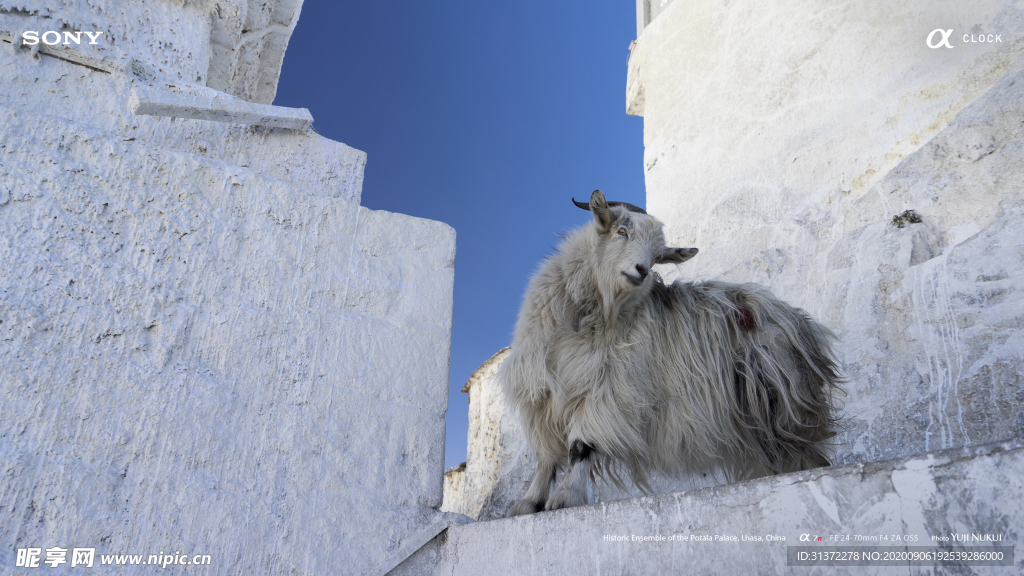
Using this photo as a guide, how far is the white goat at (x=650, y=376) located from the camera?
2754 millimetres

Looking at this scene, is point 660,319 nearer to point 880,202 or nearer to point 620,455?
point 620,455

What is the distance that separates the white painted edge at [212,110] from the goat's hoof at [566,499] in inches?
94.8

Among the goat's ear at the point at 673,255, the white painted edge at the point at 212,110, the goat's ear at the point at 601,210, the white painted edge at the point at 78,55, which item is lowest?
the goat's ear at the point at 673,255

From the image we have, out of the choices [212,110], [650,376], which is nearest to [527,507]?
[650,376]

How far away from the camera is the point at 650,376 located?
2.85 metres

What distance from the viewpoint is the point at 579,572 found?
6.43 feet

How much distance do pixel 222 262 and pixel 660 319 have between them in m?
2.07

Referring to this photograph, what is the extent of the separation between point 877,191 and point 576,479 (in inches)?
140

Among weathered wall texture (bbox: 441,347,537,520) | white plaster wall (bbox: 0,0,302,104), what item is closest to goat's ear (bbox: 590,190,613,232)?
white plaster wall (bbox: 0,0,302,104)

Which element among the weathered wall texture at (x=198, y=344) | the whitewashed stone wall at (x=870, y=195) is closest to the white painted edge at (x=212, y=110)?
the weathered wall texture at (x=198, y=344)

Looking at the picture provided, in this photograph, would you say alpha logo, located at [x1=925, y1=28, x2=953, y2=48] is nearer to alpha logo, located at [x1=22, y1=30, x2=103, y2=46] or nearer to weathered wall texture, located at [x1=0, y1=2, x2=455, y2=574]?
weathered wall texture, located at [x1=0, y1=2, x2=455, y2=574]

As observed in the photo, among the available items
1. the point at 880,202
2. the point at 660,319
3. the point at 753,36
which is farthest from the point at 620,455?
the point at 753,36

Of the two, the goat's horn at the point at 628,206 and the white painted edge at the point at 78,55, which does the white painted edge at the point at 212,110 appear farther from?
the goat's horn at the point at 628,206

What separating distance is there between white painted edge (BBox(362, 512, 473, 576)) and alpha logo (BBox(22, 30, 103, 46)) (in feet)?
9.60
